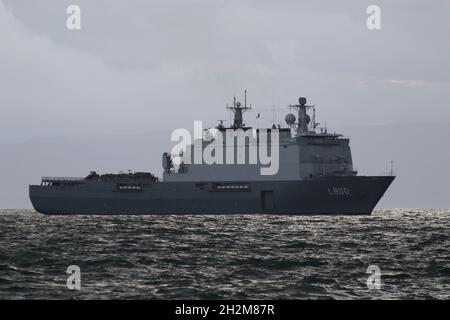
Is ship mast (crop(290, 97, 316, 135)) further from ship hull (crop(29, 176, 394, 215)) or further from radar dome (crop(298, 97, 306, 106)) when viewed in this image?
ship hull (crop(29, 176, 394, 215))

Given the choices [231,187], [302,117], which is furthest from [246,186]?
[302,117]

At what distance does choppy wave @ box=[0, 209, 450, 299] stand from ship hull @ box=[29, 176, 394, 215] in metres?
28.2

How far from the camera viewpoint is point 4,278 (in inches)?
818

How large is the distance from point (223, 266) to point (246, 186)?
46.4m

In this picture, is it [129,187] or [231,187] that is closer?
[231,187]

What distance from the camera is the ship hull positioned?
67.0 meters

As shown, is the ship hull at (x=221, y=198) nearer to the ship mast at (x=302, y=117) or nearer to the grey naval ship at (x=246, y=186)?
the grey naval ship at (x=246, y=186)

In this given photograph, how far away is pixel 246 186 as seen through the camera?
230 feet

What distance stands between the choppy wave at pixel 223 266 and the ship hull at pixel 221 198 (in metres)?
28.2

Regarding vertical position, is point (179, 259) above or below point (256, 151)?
below

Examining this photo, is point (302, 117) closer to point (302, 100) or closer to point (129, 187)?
point (302, 100)
